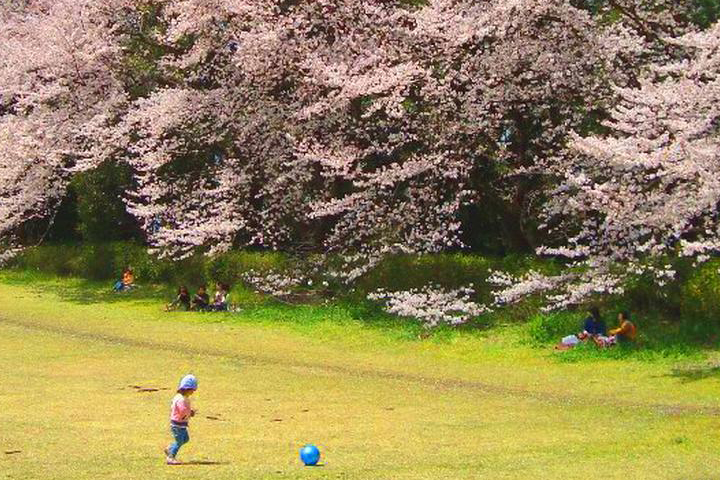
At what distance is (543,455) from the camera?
12953mm

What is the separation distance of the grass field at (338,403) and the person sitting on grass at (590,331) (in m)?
0.42

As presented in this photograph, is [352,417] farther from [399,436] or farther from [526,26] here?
[526,26]

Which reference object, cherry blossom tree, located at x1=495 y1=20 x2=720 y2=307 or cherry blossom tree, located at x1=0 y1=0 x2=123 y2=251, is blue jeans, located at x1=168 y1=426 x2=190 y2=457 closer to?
cherry blossom tree, located at x1=495 y1=20 x2=720 y2=307

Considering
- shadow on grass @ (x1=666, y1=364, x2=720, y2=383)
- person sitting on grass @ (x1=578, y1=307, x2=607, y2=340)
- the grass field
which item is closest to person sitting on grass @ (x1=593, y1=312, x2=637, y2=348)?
person sitting on grass @ (x1=578, y1=307, x2=607, y2=340)

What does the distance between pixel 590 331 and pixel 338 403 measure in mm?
6261

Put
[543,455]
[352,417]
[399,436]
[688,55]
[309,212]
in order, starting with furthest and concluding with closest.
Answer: [309,212], [688,55], [352,417], [399,436], [543,455]

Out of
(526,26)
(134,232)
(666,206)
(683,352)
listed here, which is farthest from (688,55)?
(134,232)

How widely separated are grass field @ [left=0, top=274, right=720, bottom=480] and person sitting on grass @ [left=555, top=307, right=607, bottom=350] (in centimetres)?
42

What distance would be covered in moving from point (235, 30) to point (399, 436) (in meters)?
17.6

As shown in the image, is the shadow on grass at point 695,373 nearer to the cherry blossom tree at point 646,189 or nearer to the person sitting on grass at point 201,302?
the cherry blossom tree at point 646,189

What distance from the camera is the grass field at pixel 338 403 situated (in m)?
12.4

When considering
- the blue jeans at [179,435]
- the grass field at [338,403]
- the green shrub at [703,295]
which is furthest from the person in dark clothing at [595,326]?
the blue jeans at [179,435]

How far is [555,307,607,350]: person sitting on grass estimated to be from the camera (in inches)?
837

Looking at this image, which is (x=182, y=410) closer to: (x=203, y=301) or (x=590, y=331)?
(x=590, y=331)
